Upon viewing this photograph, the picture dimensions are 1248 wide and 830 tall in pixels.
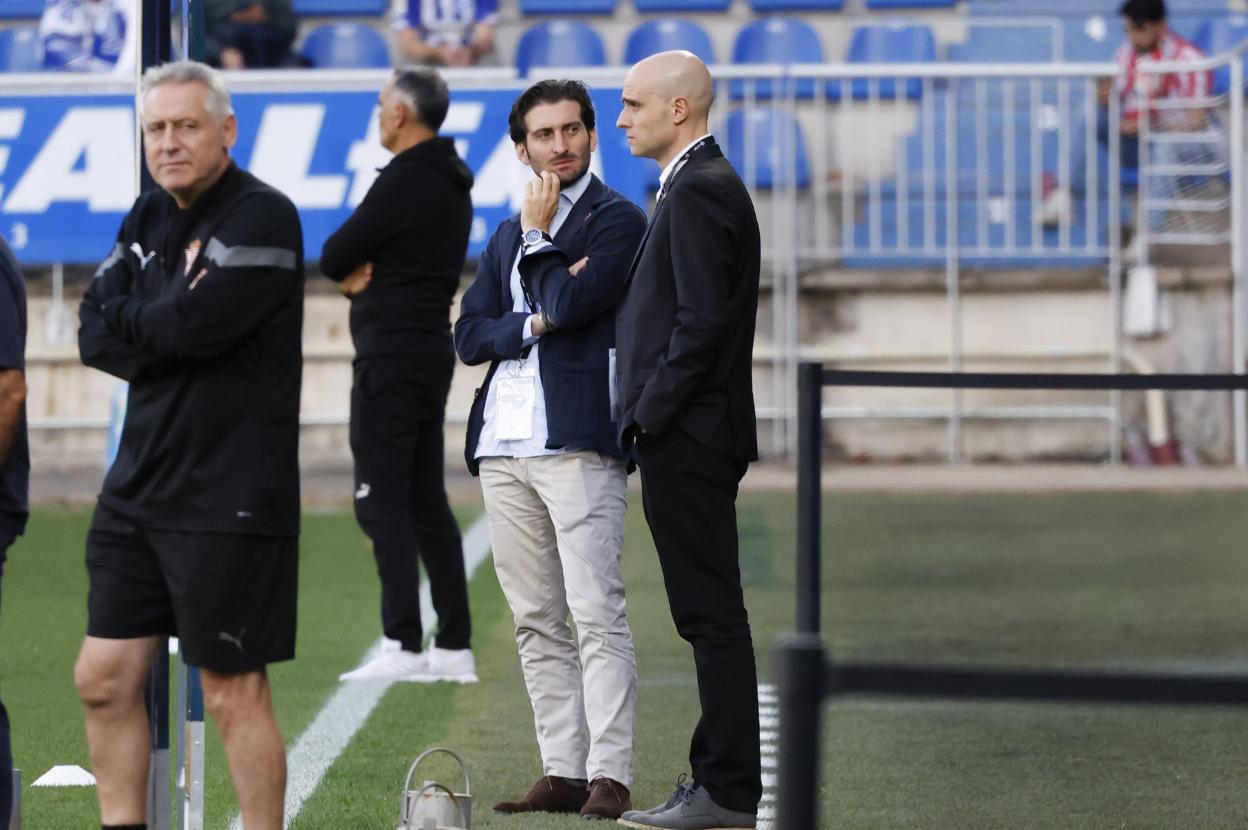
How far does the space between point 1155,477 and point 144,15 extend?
365 inches

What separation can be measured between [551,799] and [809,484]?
1036 mm

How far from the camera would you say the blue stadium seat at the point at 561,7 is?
1538 cm

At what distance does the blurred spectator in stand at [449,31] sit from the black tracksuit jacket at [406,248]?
7781 millimetres

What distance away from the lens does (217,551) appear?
3783mm

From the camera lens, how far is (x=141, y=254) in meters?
3.97

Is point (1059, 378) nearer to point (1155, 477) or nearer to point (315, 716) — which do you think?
point (315, 716)

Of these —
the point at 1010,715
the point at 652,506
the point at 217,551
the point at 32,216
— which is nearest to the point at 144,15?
the point at 217,551

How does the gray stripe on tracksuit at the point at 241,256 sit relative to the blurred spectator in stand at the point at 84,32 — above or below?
below

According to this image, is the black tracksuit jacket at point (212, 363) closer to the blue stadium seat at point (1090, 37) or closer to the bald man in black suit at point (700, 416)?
the bald man in black suit at point (700, 416)

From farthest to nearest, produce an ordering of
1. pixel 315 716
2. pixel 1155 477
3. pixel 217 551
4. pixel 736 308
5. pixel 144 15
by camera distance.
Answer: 1. pixel 1155 477
2. pixel 315 716
3. pixel 736 308
4. pixel 144 15
5. pixel 217 551

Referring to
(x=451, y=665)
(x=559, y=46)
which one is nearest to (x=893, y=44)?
(x=559, y=46)

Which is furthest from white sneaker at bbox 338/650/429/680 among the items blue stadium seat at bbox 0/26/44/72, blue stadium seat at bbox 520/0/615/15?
blue stadium seat at bbox 0/26/44/72

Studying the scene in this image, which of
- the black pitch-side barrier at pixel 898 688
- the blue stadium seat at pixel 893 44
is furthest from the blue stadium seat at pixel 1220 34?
the black pitch-side barrier at pixel 898 688

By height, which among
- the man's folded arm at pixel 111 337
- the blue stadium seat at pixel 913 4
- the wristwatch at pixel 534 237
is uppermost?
the blue stadium seat at pixel 913 4
